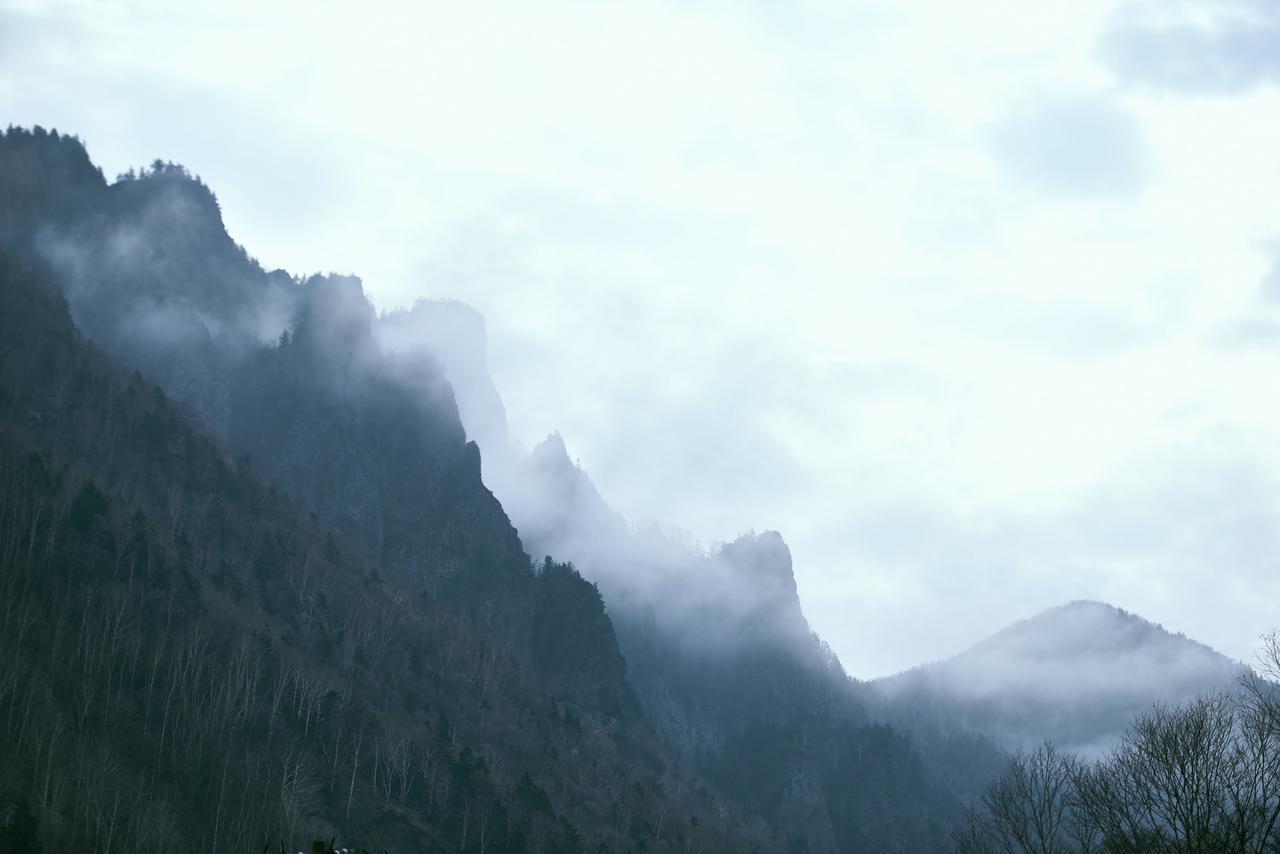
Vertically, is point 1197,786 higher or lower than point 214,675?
lower

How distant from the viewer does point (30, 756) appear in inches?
3420

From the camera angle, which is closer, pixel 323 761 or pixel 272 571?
pixel 323 761

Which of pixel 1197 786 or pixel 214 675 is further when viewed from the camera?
pixel 214 675

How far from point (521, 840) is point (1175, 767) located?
309 feet

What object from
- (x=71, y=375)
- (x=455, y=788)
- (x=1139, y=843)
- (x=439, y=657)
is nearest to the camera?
(x=1139, y=843)

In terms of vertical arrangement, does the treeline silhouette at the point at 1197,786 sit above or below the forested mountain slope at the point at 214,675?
below

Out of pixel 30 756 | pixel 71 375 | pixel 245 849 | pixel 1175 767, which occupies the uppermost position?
pixel 71 375

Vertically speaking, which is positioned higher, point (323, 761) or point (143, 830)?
point (323, 761)

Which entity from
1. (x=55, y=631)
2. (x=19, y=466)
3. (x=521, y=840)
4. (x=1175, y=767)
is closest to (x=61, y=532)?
(x=19, y=466)

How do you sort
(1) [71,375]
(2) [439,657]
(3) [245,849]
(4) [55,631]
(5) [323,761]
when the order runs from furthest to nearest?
1. (2) [439,657]
2. (1) [71,375]
3. (5) [323,761]
4. (4) [55,631]
5. (3) [245,849]

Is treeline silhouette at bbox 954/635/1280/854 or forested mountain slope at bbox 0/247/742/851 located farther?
forested mountain slope at bbox 0/247/742/851

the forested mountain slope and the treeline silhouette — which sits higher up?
the forested mountain slope

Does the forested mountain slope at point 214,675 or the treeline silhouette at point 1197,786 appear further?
the forested mountain slope at point 214,675

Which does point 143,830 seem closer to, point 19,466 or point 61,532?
point 61,532
